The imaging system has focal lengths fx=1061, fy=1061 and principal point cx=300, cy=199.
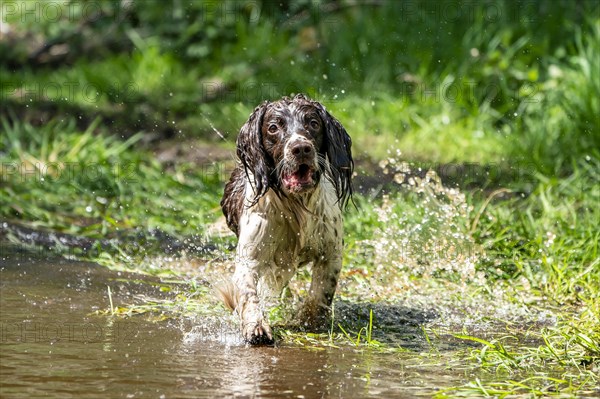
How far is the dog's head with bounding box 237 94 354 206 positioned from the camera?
452cm

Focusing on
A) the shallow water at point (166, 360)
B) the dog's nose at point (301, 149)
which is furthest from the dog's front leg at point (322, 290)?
the dog's nose at point (301, 149)

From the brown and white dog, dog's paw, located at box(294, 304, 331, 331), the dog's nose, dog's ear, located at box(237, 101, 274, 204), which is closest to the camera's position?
the dog's nose

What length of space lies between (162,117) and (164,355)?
5.77 meters

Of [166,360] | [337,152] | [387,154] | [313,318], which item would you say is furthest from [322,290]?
[387,154]

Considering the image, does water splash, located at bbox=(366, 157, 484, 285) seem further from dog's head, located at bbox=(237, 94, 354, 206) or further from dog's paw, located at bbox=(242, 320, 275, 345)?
dog's paw, located at bbox=(242, 320, 275, 345)

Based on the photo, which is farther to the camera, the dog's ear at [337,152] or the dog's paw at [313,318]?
the dog's paw at [313,318]

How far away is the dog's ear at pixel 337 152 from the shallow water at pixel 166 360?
0.74 meters

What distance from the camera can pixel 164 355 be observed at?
421 centimetres

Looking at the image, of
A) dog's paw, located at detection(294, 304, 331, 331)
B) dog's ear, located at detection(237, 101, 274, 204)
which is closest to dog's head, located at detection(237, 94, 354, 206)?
dog's ear, located at detection(237, 101, 274, 204)

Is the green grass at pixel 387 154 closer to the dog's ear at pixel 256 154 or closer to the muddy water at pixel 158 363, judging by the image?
the muddy water at pixel 158 363

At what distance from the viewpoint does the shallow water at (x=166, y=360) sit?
12.1ft

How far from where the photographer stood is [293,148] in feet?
14.6

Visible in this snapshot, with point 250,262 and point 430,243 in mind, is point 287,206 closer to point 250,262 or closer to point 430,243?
point 250,262

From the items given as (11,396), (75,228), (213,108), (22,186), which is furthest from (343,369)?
(213,108)
